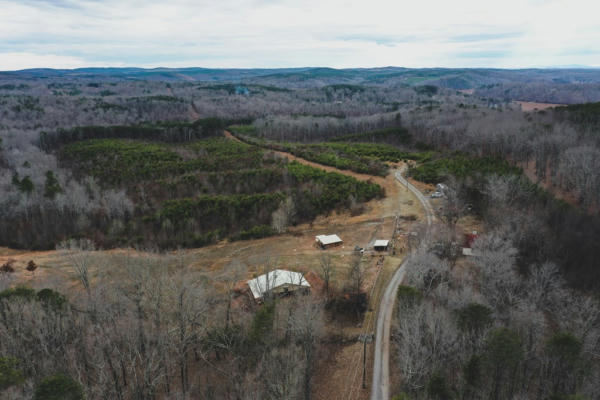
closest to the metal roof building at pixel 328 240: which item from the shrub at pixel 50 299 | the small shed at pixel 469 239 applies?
the small shed at pixel 469 239

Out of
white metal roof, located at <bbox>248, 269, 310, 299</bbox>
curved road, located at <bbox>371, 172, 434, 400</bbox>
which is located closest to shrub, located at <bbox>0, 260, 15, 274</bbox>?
white metal roof, located at <bbox>248, 269, 310, 299</bbox>

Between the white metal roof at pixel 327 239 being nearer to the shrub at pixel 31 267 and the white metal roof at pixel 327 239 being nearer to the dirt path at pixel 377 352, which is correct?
the dirt path at pixel 377 352

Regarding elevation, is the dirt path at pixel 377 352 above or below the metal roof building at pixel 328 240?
below

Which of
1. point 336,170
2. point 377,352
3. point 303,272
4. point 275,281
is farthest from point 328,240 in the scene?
point 336,170

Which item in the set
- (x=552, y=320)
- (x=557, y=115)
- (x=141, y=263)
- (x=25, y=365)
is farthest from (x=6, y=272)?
(x=557, y=115)

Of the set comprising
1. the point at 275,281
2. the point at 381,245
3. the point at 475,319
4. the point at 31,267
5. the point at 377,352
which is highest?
the point at 475,319

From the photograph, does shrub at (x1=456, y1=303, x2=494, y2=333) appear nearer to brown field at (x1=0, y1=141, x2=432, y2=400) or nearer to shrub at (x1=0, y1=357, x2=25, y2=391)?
brown field at (x1=0, y1=141, x2=432, y2=400)

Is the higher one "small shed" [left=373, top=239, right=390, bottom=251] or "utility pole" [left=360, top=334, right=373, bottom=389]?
"small shed" [left=373, top=239, right=390, bottom=251]

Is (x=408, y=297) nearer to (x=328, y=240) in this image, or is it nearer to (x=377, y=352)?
(x=377, y=352)
